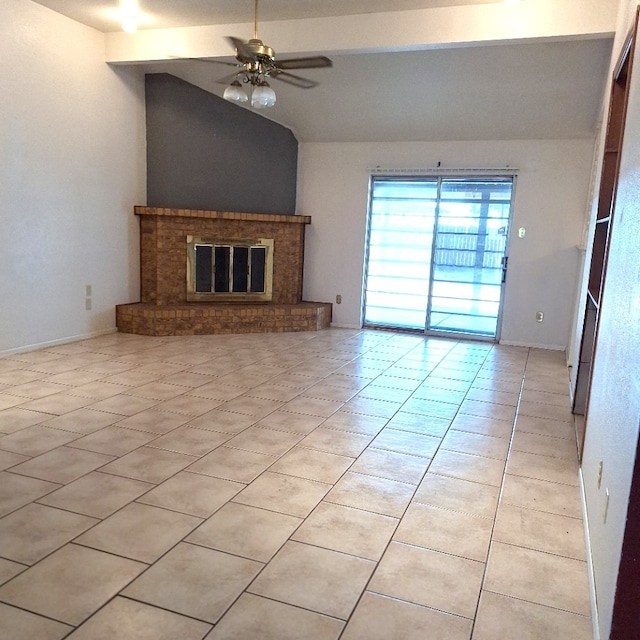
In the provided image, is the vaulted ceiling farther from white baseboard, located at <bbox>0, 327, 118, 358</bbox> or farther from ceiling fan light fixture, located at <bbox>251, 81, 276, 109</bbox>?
white baseboard, located at <bbox>0, 327, 118, 358</bbox>

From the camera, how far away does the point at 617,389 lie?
6.00 feet

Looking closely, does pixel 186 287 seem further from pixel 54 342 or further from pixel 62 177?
pixel 62 177

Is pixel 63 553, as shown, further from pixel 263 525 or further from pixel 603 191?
pixel 603 191

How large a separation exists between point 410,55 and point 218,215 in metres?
2.51

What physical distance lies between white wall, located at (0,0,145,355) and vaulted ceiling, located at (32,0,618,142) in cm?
30

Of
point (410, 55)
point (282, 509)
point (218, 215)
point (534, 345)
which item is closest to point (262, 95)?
point (410, 55)

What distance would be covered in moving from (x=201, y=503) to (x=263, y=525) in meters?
0.31

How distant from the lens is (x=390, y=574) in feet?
6.17

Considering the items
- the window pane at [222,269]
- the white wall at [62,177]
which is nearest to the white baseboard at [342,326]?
the window pane at [222,269]

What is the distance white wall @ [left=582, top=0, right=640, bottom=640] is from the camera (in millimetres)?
1510

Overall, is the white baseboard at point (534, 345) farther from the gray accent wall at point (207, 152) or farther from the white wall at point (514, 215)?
the gray accent wall at point (207, 152)

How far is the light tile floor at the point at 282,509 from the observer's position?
1668 millimetres

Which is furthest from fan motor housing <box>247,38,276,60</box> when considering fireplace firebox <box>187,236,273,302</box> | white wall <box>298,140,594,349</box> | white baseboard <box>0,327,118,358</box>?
white wall <box>298,140,594,349</box>

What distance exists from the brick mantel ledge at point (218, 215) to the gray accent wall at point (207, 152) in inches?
8.8
